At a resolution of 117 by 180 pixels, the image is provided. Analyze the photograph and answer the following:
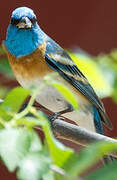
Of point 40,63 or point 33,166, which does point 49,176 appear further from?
point 40,63

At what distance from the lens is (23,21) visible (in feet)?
4.48

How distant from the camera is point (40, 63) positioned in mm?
1480

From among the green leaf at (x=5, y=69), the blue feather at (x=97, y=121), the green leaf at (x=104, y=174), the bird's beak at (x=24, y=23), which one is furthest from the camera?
the blue feather at (x=97, y=121)

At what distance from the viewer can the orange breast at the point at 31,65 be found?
4.73ft

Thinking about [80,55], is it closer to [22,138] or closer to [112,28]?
[22,138]

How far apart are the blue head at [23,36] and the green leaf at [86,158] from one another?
A: 1071 millimetres

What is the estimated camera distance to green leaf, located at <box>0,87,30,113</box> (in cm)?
41

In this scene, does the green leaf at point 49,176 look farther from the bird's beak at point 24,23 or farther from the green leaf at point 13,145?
the bird's beak at point 24,23

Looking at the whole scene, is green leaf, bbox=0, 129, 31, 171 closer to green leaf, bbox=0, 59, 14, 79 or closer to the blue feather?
green leaf, bbox=0, 59, 14, 79

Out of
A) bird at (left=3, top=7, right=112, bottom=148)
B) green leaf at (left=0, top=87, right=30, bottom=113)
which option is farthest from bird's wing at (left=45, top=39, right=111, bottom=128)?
green leaf at (left=0, top=87, right=30, bottom=113)

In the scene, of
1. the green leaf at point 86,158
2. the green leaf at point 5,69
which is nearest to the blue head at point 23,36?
the green leaf at point 5,69

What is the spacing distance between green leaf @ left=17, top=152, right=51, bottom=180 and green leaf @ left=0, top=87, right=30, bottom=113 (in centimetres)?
8

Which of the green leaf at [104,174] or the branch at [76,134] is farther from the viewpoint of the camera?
the branch at [76,134]

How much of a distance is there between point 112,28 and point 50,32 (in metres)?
0.44
